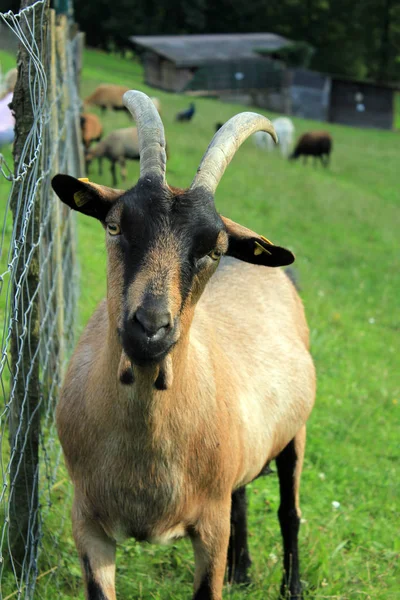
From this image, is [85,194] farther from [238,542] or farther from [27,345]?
[238,542]

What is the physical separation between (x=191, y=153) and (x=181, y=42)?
98.2 feet

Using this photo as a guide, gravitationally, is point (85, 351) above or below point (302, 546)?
above

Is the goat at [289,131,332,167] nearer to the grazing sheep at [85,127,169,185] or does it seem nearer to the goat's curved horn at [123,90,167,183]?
the grazing sheep at [85,127,169,185]

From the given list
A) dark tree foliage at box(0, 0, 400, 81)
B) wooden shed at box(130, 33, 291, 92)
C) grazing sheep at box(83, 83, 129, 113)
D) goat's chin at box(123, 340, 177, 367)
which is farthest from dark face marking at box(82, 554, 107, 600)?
dark tree foliage at box(0, 0, 400, 81)

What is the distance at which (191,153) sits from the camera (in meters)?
17.9

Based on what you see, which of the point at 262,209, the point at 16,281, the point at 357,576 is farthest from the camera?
the point at 262,209

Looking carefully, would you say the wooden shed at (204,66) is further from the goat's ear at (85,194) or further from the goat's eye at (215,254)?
the goat's eye at (215,254)

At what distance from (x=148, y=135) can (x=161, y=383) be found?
2.97 ft

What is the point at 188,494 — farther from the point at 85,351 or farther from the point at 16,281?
the point at 16,281

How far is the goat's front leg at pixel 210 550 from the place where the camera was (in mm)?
3129

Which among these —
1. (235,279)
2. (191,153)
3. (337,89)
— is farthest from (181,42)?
(235,279)

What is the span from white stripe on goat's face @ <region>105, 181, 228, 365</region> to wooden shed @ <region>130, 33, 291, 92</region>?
41106 mm

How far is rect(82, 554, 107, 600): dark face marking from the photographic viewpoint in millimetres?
2965

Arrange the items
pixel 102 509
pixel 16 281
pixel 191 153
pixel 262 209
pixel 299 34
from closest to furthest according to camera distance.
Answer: pixel 102 509 < pixel 16 281 < pixel 262 209 < pixel 191 153 < pixel 299 34
